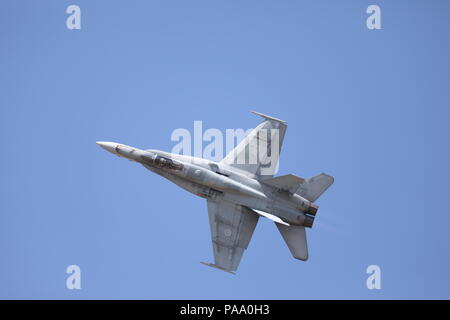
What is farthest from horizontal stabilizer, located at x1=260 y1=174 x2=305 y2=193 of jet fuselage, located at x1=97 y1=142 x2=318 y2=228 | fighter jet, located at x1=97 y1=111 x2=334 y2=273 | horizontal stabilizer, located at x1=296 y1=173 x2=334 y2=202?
horizontal stabilizer, located at x1=296 y1=173 x2=334 y2=202

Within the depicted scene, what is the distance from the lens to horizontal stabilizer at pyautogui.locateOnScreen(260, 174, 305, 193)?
1093 inches

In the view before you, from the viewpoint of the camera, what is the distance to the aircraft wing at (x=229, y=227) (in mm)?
28250

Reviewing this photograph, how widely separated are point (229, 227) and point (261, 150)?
11.9ft

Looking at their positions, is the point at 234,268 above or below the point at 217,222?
below

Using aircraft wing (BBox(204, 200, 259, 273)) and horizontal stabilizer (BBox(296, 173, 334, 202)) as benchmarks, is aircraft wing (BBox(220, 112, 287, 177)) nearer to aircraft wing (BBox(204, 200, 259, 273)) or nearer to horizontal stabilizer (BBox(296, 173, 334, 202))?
horizontal stabilizer (BBox(296, 173, 334, 202))

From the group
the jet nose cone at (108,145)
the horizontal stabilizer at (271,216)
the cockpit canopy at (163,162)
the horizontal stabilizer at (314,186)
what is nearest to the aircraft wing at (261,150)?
the horizontal stabilizer at (314,186)

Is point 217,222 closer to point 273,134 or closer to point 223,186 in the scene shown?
point 223,186

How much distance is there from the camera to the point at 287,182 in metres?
27.9

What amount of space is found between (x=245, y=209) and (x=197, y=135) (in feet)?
12.9

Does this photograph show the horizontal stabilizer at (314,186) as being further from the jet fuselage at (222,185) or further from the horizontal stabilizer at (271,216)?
the horizontal stabilizer at (271,216)

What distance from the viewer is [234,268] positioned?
28.0m

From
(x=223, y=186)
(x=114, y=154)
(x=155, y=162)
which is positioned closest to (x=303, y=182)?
(x=223, y=186)

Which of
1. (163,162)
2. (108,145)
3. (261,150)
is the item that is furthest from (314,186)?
(108,145)

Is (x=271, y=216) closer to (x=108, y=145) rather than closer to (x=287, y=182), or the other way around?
(x=287, y=182)
